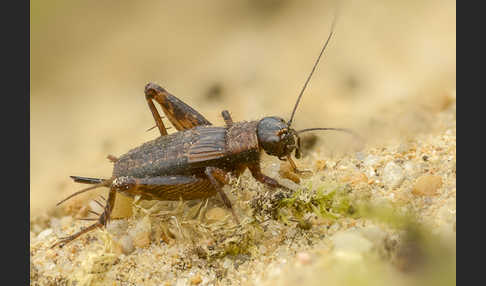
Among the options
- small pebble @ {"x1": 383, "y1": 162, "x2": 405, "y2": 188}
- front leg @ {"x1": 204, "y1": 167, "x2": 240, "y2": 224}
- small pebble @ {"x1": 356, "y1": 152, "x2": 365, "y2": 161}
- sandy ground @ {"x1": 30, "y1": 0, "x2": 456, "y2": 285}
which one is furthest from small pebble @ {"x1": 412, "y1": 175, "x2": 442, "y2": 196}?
front leg @ {"x1": 204, "y1": 167, "x2": 240, "y2": 224}

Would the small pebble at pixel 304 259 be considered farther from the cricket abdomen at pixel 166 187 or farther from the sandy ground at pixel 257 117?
the cricket abdomen at pixel 166 187

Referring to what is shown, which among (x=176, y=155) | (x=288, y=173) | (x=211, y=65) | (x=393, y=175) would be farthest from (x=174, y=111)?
(x=393, y=175)

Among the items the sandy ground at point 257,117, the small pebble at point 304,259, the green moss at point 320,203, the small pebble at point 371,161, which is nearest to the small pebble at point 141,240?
the sandy ground at point 257,117

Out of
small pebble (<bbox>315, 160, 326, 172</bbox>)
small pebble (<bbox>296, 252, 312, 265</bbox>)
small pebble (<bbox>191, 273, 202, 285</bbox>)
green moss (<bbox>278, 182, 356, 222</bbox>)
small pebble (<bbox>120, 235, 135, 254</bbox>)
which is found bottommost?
small pebble (<bbox>191, 273, 202, 285</bbox>)

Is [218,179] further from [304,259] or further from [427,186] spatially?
[427,186]

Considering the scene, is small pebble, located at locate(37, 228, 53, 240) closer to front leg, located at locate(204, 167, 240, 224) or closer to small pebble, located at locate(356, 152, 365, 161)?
front leg, located at locate(204, 167, 240, 224)

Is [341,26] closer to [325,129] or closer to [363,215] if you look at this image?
[325,129]
